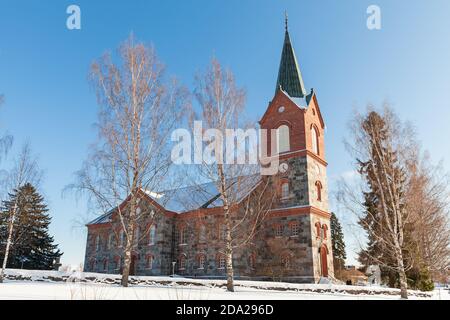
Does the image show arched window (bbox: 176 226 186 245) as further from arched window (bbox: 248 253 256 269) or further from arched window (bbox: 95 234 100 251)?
arched window (bbox: 95 234 100 251)

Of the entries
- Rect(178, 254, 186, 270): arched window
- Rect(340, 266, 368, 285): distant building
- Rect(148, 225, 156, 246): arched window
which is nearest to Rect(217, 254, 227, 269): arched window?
Rect(178, 254, 186, 270): arched window

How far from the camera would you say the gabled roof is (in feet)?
103

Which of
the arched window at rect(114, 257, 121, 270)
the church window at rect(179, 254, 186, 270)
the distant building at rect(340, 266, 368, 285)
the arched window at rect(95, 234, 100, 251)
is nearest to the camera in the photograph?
the church window at rect(179, 254, 186, 270)

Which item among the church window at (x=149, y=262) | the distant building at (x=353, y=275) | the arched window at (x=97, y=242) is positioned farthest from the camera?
the distant building at (x=353, y=275)

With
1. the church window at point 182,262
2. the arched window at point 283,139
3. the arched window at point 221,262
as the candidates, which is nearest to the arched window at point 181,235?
the church window at point 182,262

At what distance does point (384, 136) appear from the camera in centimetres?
1753

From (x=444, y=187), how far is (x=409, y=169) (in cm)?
205

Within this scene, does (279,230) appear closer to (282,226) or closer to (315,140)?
(282,226)

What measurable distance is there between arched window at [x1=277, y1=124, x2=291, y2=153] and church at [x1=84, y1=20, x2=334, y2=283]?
90mm

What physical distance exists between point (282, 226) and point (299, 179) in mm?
4145

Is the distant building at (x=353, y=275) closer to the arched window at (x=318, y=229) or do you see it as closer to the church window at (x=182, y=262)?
the arched window at (x=318, y=229)

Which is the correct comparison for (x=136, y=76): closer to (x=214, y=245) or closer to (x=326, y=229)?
(x=214, y=245)

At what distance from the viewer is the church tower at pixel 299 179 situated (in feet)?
83.9
